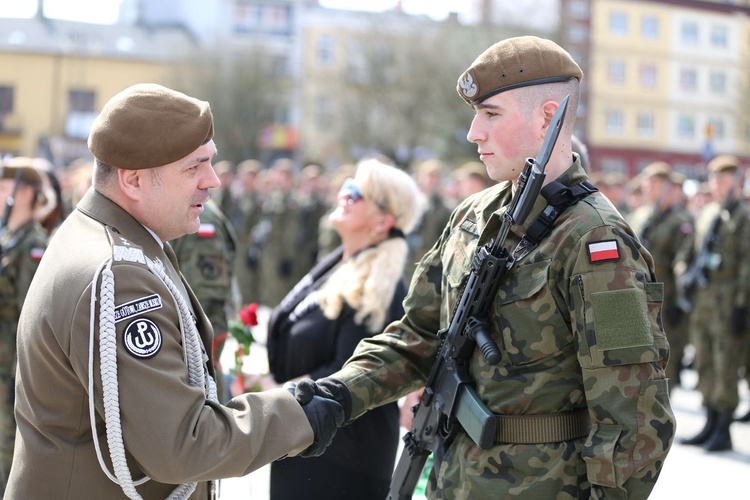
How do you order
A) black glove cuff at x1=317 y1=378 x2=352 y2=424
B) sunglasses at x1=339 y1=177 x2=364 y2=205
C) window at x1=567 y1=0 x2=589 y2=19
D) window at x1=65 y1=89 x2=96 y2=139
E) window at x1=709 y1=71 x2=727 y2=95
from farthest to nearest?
window at x1=709 y1=71 x2=727 y2=95 < window at x1=567 y1=0 x2=589 y2=19 < window at x1=65 y1=89 x2=96 y2=139 < sunglasses at x1=339 y1=177 x2=364 y2=205 < black glove cuff at x1=317 y1=378 x2=352 y2=424

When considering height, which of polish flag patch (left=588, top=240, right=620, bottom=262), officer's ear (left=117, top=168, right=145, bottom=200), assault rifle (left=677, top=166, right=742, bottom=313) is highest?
officer's ear (left=117, top=168, right=145, bottom=200)

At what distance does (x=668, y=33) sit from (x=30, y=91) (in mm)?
36756

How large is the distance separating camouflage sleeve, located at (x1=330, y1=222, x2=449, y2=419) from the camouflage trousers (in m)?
5.70

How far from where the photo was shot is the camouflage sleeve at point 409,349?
3146mm

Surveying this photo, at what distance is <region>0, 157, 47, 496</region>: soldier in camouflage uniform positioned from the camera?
5.20m

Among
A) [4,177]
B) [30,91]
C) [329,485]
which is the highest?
[4,177]

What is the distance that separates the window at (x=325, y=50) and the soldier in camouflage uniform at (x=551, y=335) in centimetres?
5132

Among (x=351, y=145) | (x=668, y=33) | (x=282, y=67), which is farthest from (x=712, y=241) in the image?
(x=668, y=33)

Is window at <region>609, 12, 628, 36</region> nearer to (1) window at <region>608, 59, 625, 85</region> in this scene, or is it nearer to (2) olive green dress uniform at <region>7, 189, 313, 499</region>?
(1) window at <region>608, 59, 625, 85</region>

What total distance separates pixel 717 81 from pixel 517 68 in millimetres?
59129

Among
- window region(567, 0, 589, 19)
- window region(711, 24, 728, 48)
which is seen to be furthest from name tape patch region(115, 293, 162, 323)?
window region(711, 24, 728, 48)

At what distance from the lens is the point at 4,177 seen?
586cm

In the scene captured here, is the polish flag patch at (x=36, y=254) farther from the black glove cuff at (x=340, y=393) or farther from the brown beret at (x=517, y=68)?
the brown beret at (x=517, y=68)

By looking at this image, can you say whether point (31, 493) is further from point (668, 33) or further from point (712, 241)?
point (668, 33)
